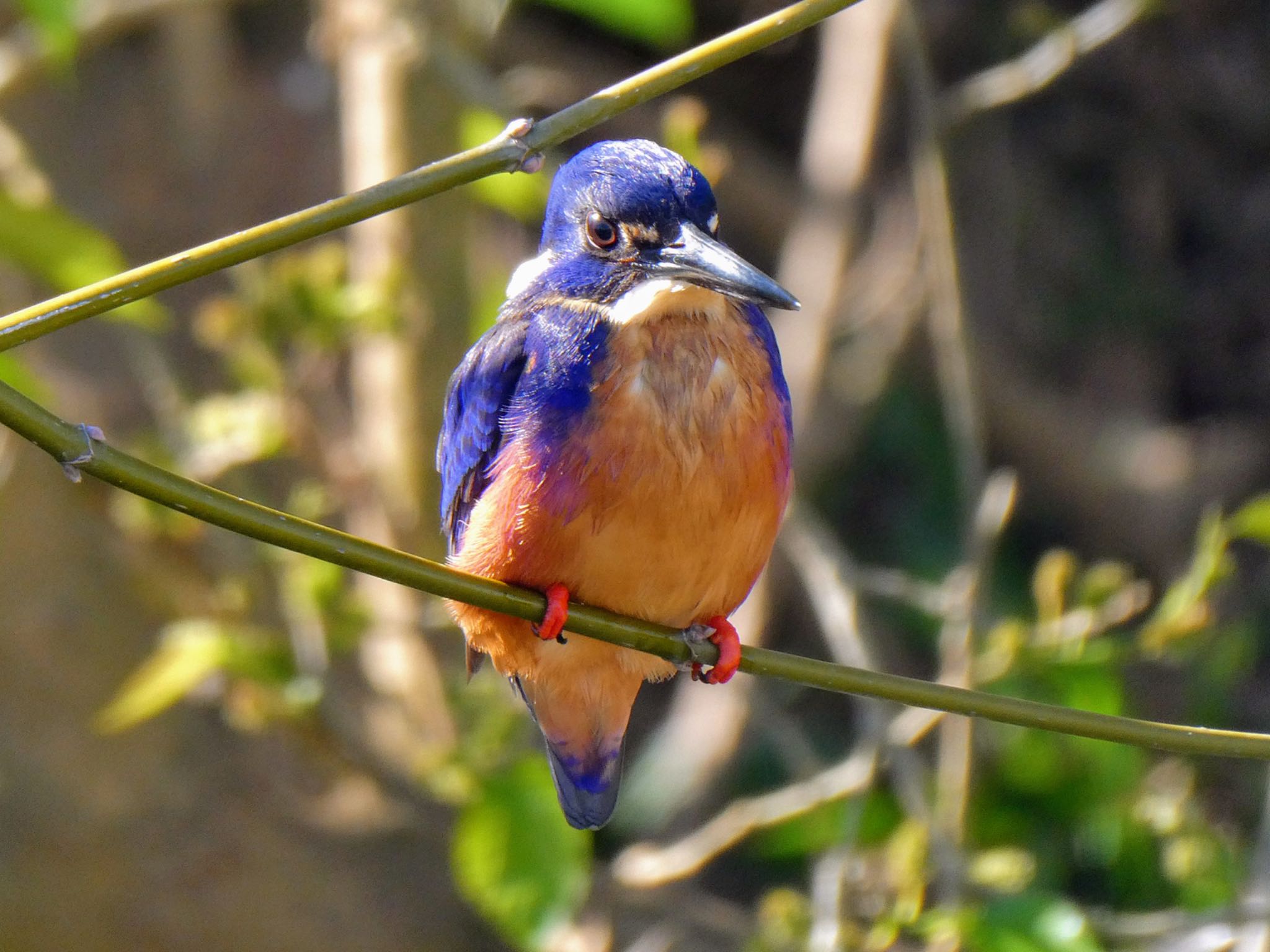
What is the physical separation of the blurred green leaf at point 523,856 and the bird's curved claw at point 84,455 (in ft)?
6.64

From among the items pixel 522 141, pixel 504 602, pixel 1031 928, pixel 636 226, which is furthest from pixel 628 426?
pixel 1031 928

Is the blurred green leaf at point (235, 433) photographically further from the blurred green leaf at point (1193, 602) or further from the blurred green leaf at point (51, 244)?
the blurred green leaf at point (1193, 602)

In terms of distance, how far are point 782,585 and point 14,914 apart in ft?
9.02

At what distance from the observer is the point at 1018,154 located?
615 centimetres

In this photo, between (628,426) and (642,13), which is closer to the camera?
(628,426)

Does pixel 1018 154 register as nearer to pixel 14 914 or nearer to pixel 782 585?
pixel 782 585

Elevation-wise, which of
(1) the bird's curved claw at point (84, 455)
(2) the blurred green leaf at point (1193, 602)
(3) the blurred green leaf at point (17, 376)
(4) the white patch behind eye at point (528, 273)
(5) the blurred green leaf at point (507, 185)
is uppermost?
(5) the blurred green leaf at point (507, 185)

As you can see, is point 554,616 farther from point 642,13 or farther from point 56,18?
point 642,13

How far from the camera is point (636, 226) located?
7.50 feet

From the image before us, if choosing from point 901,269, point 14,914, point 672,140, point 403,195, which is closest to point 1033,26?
point 672,140

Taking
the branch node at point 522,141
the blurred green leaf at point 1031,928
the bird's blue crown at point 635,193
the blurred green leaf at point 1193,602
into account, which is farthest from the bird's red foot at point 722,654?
the blurred green leaf at point 1193,602

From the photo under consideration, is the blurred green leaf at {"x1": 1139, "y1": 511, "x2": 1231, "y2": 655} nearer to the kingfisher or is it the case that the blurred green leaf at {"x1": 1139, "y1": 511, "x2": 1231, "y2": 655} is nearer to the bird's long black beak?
the kingfisher

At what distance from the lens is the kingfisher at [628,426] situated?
84.4 inches

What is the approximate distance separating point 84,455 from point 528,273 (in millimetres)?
1450
